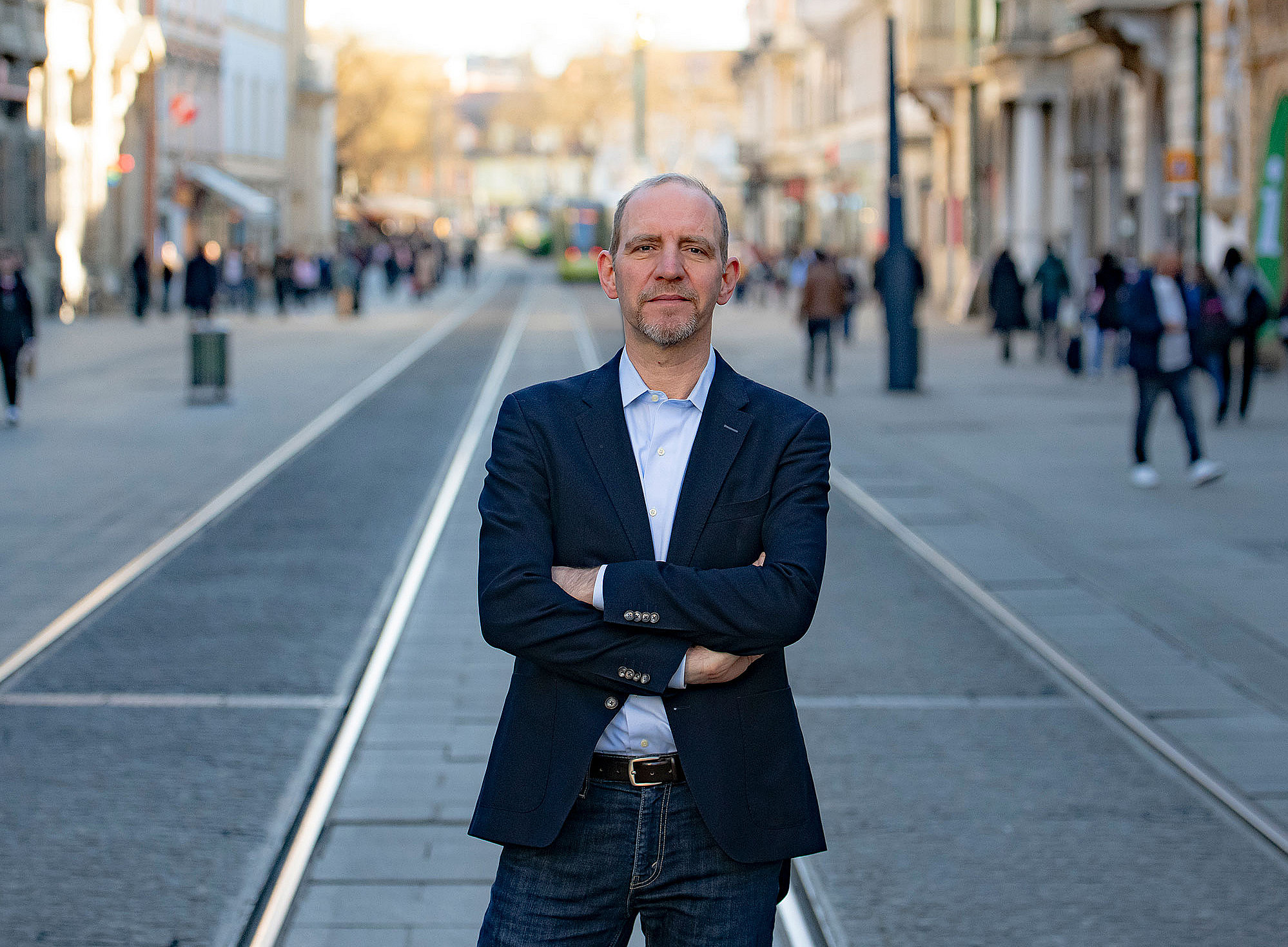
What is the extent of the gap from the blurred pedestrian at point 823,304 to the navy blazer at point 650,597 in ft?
62.0

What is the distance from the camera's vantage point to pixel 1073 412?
19656 millimetres

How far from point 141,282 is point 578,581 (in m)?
35.9

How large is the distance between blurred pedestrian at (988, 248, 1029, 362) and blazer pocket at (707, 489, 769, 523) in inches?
968

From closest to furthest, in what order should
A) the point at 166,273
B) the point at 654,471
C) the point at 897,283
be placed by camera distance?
the point at 654,471 < the point at 897,283 < the point at 166,273

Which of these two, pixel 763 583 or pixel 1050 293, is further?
pixel 1050 293

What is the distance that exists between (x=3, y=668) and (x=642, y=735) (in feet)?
18.2

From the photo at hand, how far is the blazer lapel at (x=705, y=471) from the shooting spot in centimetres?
298

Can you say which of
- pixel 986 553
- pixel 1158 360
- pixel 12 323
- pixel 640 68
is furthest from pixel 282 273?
pixel 986 553

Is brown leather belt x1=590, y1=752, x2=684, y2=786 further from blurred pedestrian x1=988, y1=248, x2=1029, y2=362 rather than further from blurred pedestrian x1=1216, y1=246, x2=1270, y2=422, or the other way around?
Result: blurred pedestrian x1=988, y1=248, x2=1029, y2=362

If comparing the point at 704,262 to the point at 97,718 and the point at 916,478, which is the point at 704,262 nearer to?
the point at 97,718

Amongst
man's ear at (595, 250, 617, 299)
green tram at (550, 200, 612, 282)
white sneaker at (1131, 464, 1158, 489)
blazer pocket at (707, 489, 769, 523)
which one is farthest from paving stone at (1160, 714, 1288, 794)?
green tram at (550, 200, 612, 282)

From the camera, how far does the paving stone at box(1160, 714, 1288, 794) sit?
6297mm

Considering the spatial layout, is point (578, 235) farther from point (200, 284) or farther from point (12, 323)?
point (12, 323)

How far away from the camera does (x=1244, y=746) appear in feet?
22.0
